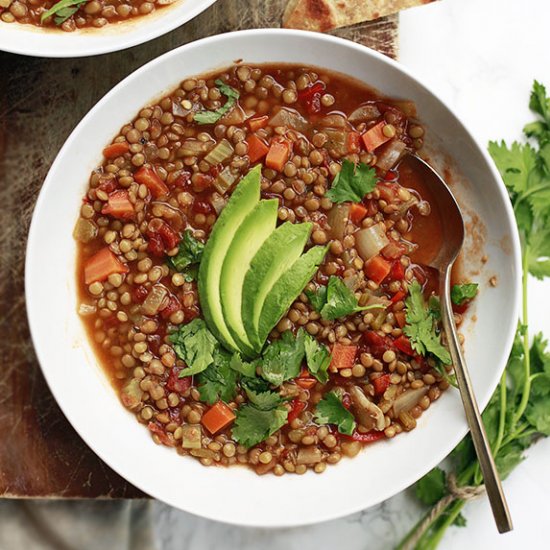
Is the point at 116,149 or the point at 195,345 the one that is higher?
the point at 116,149

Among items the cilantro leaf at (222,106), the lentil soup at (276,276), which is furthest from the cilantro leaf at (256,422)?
the cilantro leaf at (222,106)

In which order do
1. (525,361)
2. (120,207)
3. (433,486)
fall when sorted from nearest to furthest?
(120,207), (525,361), (433,486)

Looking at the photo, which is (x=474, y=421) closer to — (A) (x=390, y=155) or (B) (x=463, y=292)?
(B) (x=463, y=292)

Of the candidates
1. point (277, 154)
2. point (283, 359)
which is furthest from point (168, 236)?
point (283, 359)

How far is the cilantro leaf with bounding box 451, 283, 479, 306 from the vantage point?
443cm

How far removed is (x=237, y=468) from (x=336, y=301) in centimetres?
105

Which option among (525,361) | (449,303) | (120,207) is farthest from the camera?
(525,361)

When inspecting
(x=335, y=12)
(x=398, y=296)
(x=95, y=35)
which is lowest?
(x=398, y=296)

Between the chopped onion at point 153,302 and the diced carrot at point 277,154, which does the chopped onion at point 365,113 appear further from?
the chopped onion at point 153,302

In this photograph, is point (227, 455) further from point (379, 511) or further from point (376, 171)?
point (376, 171)

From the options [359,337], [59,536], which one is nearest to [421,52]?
[359,337]

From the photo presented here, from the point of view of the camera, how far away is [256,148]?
4.30m

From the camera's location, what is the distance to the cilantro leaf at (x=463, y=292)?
4.43m

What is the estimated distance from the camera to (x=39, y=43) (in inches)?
172
